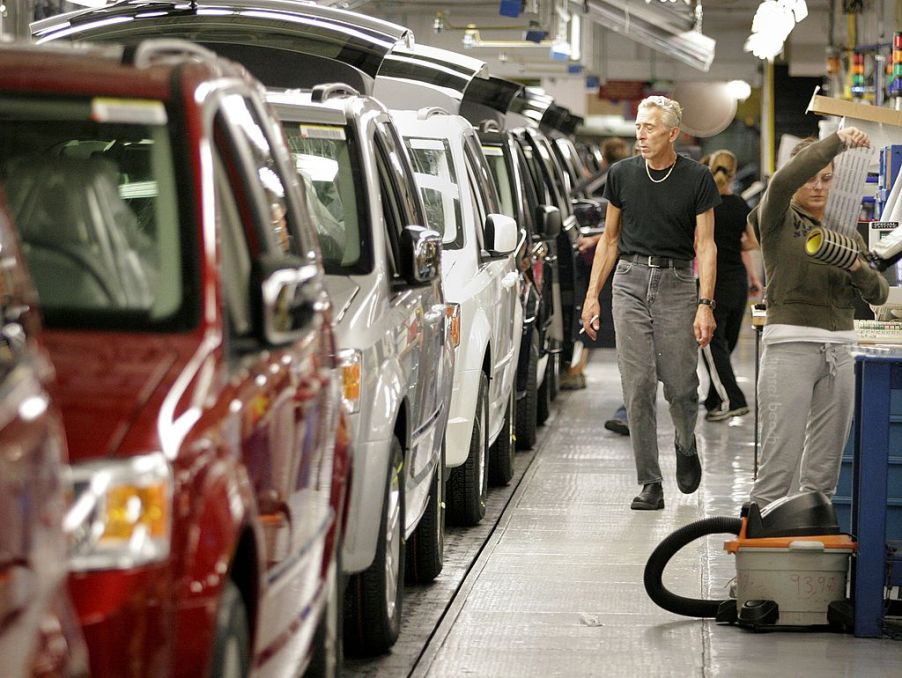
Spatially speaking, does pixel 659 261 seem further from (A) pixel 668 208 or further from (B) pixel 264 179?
(B) pixel 264 179

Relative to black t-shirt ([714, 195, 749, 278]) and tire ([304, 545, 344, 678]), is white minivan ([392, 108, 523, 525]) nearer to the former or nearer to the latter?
tire ([304, 545, 344, 678])

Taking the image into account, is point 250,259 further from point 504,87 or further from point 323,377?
point 504,87

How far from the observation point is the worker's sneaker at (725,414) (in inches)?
509

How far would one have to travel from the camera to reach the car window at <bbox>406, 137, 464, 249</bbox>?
8508mm

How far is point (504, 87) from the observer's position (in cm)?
1237

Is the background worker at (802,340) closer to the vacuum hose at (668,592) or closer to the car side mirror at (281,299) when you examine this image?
the vacuum hose at (668,592)

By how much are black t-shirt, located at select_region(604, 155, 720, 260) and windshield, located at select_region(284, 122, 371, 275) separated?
9.20 ft

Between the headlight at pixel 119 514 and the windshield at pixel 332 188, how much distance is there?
2.78 metres

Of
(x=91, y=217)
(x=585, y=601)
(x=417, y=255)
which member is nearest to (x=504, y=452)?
(x=585, y=601)

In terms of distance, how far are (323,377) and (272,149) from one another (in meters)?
0.64

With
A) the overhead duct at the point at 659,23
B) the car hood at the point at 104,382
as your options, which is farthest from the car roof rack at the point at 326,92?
the overhead duct at the point at 659,23

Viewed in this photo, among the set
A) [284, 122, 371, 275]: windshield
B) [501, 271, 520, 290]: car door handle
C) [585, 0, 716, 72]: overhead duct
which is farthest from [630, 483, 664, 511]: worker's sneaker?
[585, 0, 716, 72]: overhead duct

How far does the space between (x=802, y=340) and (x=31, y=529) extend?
4.48 m

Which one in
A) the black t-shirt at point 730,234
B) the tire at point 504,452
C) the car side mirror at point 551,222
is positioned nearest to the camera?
the tire at point 504,452
